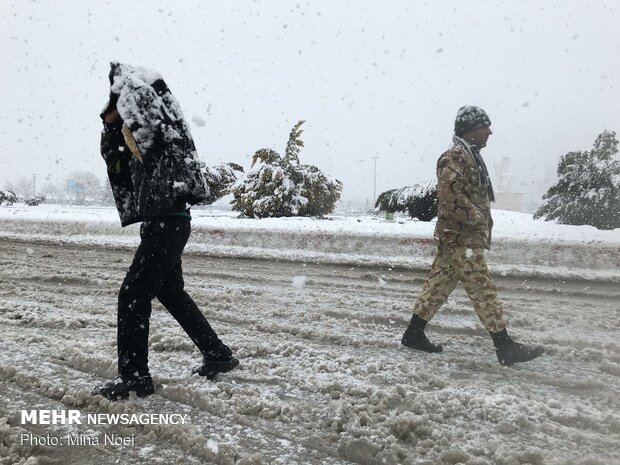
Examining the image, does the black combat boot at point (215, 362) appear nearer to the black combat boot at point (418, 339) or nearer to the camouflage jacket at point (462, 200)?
the black combat boot at point (418, 339)

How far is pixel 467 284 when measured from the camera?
3.37 m

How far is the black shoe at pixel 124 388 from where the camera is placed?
2.44m

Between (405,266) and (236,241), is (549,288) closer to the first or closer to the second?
(405,266)

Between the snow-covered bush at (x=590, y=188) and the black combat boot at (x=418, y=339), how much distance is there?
438 inches

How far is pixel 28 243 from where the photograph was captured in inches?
458

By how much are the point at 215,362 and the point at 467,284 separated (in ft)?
6.03

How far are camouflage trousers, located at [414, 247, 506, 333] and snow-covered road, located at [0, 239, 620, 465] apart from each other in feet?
1.09

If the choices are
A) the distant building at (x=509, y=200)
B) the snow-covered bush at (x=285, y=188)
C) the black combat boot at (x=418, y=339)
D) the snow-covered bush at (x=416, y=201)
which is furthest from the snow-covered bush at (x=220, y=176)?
the distant building at (x=509, y=200)

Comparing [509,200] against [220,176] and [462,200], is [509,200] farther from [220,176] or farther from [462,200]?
A: [462,200]

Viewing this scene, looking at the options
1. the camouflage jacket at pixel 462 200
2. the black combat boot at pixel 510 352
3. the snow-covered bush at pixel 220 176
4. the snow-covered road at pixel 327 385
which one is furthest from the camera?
the snow-covered bush at pixel 220 176

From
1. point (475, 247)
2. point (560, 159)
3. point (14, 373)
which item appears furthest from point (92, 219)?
point (560, 159)

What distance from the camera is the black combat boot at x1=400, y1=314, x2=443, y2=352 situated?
3.53m

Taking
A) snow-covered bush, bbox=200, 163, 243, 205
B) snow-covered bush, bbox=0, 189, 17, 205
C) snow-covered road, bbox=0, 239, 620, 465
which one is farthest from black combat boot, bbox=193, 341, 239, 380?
snow-covered bush, bbox=0, 189, 17, 205

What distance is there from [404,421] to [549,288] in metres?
5.24
